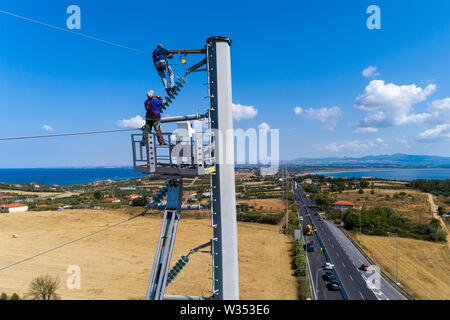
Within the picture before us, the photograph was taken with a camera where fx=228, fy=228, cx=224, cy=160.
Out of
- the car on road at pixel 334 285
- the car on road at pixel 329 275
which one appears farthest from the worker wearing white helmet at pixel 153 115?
the car on road at pixel 329 275

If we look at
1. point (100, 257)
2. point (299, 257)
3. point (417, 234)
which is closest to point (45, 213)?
point (100, 257)

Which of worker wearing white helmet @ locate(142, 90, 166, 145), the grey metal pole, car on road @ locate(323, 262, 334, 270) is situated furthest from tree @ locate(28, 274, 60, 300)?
car on road @ locate(323, 262, 334, 270)

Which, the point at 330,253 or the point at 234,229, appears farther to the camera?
the point at 330,253

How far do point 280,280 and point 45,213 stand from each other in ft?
182

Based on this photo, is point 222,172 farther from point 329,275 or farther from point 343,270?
point 343,270

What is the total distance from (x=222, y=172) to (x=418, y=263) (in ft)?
112

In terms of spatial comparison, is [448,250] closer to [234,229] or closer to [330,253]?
[330,253]

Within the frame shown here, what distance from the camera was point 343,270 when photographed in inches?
1037

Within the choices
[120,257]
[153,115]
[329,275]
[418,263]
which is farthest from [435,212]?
[153,115]
